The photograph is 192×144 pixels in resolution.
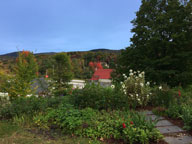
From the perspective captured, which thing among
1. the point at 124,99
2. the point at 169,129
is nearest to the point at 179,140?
the point at 169,129

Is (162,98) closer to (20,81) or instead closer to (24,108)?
(24,108)

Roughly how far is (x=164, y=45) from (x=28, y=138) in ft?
25.4

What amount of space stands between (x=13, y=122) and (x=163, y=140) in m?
3.50

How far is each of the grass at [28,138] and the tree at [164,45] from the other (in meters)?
5.88

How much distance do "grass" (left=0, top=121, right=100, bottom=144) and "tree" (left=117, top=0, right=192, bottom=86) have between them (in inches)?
232

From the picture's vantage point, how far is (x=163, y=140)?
2936 mm

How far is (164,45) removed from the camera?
26.6ft

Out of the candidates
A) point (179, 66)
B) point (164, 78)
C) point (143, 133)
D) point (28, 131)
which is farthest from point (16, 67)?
point (179, 66)

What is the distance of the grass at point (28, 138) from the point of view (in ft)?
9.41

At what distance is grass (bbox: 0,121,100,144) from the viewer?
2869 mm

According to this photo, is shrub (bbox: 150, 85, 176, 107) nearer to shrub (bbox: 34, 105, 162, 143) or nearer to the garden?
the garden

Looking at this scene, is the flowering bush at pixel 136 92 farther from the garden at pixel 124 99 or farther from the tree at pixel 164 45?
the tree at pixel 164 45

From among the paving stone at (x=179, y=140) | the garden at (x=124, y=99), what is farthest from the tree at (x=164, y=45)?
the paving stone at (x=179, y=140)

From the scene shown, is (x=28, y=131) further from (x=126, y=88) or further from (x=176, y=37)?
(x=176, y=37)
